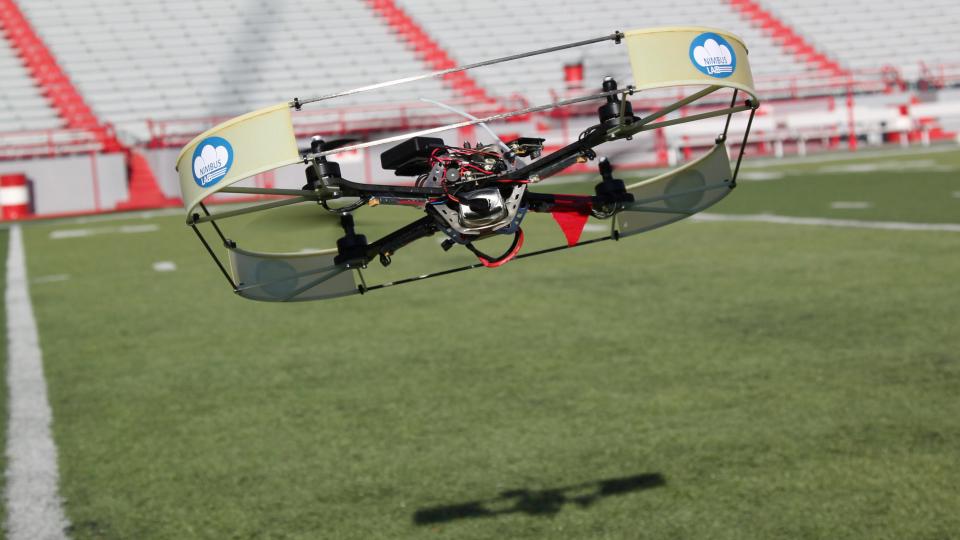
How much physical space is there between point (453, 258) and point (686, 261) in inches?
145

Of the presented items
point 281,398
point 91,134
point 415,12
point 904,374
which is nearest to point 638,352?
point 904,374

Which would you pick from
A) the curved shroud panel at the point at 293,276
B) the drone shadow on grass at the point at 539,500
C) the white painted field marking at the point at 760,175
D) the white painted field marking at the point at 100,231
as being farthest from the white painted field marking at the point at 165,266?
the white painted field marking at the point at 760,175

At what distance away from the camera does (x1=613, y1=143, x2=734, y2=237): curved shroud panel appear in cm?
493

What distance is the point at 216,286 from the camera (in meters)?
17.2

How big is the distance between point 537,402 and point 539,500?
2.45 metres

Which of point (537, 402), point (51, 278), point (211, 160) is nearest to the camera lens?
point (211, 160)

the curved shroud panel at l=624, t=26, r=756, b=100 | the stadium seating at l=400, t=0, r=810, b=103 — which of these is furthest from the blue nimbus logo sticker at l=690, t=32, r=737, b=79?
the stadium seating at l=400, t=0, r=810, b=103

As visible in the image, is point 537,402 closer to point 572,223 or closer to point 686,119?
point 572,223

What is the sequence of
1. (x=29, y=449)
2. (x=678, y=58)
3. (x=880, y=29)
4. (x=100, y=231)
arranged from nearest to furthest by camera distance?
(x=678, y=58)
(x=29, y=449)
(x=100, y=231)
(x=880, y=29)

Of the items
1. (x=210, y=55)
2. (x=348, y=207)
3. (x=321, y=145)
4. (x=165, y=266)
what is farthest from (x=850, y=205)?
(x=210, y=55)

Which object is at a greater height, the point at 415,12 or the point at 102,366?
the point at 415,12

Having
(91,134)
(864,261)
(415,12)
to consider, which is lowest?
(864,261)

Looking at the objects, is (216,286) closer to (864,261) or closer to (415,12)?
(864,261)

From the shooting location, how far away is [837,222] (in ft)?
67.6
